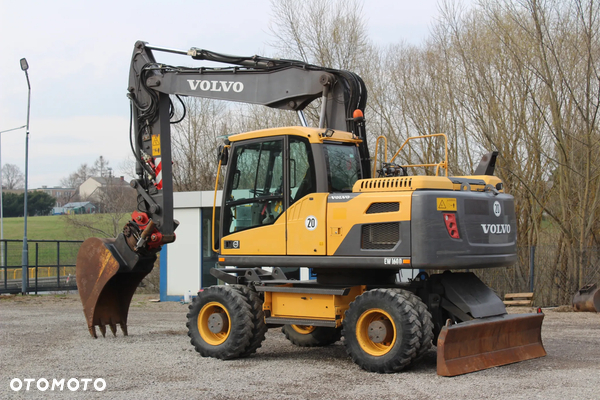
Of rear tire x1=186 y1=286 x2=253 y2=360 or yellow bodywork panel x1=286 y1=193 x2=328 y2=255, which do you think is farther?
rear tire x1=186 y1=286 x2=253 y2=360

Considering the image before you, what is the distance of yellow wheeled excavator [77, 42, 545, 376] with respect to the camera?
316 inches

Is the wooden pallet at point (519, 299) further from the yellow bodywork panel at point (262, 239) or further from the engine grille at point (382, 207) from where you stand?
the engine grille at point (382, 207)

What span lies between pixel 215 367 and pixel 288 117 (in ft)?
66.1

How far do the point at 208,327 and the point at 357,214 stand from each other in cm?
269

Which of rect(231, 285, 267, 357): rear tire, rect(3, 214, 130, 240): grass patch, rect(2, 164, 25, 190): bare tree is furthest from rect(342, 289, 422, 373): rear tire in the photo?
rect(2, 164, 25, 190): bare tree

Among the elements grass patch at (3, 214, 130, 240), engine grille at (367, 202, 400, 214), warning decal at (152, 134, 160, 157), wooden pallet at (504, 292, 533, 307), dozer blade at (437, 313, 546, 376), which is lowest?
wooden pallet at (504, 292, 533, 307)

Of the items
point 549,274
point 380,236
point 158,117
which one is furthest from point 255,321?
point 549,274

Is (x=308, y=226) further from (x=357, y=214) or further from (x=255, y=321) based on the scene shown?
(x=255, y=321)

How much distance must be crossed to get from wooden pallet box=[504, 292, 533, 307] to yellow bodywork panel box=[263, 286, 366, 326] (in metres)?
8.98

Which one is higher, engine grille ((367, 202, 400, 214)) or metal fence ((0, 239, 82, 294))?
engine grille ((367, 202, 400, 214))


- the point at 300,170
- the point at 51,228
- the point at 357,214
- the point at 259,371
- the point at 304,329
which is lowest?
the point at 259,371

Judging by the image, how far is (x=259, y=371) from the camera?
8250mm

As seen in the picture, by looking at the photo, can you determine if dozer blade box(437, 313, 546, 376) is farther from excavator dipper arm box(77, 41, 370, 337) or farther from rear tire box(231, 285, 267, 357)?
excavator dipper arm box(77, 41, 370, 337)

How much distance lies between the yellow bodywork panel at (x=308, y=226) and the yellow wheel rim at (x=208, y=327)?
4.30 feet
